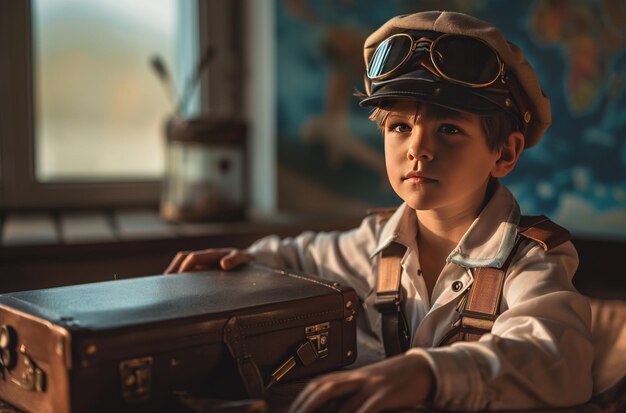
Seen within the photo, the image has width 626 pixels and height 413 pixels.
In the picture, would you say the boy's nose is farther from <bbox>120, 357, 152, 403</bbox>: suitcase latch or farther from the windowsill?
the windowsill

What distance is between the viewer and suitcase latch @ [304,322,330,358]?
1.14m

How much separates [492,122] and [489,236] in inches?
7.4

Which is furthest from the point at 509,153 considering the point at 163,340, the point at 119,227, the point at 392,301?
the point at 119,227

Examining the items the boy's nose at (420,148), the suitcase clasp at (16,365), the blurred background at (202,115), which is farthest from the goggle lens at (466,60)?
the blurred background at (202,115)

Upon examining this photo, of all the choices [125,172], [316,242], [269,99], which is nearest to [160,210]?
[125,172]

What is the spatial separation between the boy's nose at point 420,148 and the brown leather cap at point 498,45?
7cm

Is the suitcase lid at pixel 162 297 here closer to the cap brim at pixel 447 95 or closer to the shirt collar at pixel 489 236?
the shirt collar at pixel 489 236

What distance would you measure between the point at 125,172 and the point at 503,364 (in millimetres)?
2028

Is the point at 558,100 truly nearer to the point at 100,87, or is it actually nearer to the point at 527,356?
the point at 527,356

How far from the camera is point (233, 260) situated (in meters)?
1.36

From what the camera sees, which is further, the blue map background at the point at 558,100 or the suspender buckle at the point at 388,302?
the blue map background at the point at 558,100

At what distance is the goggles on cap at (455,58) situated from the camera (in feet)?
3.55

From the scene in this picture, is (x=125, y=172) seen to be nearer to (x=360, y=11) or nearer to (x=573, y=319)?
(x=360, y=11)

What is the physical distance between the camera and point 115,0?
2.58 metres
